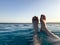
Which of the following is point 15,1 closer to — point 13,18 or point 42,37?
point 13,18

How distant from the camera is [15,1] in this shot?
13.4 ft

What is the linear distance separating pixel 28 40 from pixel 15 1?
145 cm

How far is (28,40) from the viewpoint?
3.01 metres

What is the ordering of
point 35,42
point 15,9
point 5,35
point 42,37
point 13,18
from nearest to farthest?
point 35,42, point 42,37, point 5,35, point 15,9, point 13,18

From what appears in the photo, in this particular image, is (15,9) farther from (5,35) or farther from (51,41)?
(51,41)

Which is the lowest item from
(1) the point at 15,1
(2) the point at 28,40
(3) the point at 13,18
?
(2) the point at 28,40

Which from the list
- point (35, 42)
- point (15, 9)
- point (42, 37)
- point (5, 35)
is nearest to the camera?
point (35, 42)

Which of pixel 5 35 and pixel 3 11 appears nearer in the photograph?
pixel 5 35

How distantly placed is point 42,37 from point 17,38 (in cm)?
50

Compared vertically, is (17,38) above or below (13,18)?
below

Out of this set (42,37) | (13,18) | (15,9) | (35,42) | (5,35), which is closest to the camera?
(35,42)

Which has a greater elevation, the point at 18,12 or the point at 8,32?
the point at 18,12

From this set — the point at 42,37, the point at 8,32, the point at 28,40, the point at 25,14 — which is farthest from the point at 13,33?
the point at 25,14

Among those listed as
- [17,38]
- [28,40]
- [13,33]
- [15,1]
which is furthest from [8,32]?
[15,1]
